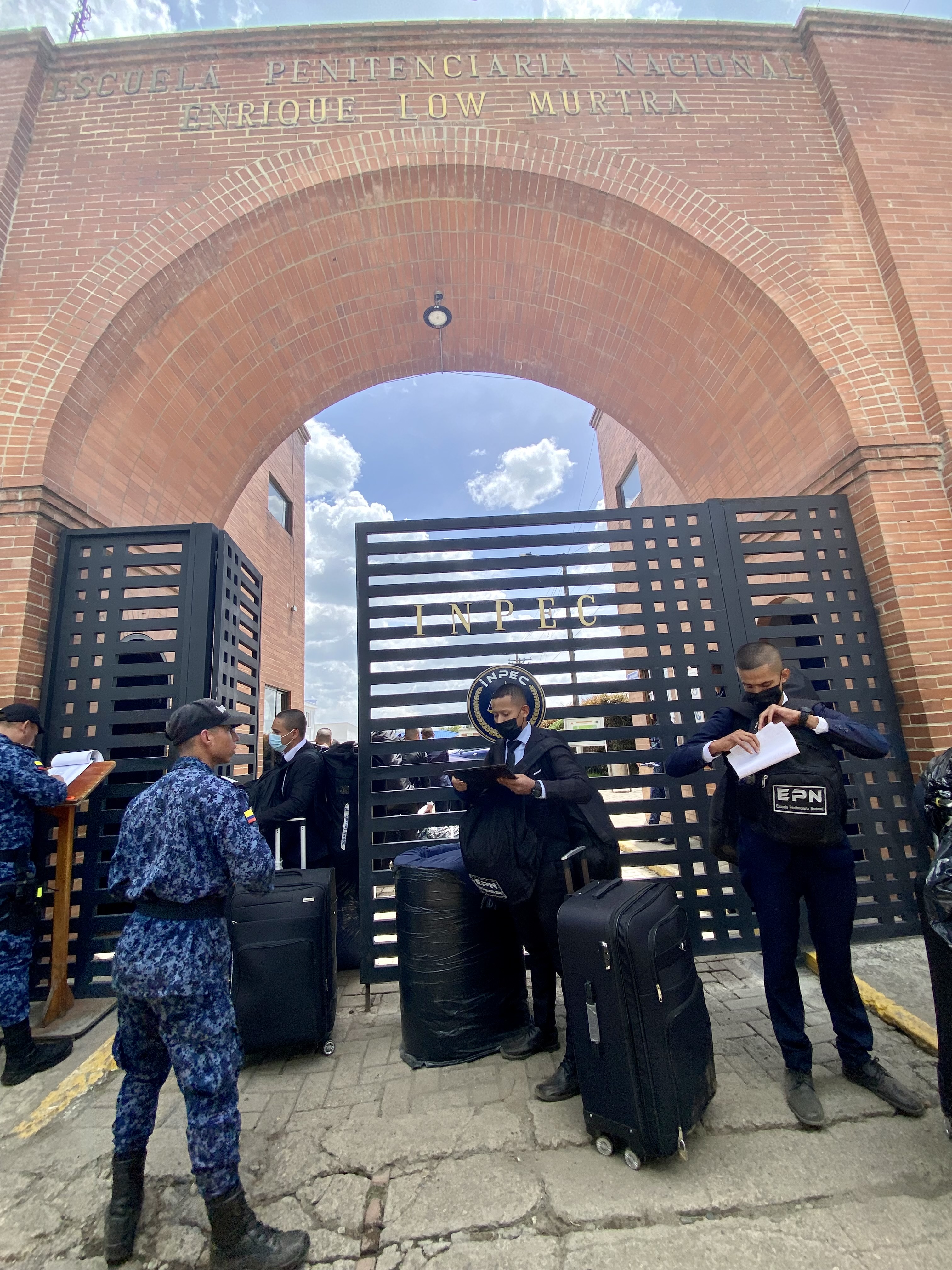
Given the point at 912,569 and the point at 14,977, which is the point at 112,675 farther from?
the point at 912,569

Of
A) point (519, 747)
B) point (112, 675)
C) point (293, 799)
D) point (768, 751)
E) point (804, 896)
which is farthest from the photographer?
point (112, 675)

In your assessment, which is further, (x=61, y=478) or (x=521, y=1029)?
(x=61, y=478)

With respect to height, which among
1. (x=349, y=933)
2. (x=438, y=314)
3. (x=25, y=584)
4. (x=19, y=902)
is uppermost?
(x=438, y=314)

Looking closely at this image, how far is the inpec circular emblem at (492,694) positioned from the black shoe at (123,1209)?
261 centimetres

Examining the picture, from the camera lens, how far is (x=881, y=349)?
5.48 m

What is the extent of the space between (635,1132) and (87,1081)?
120 inches

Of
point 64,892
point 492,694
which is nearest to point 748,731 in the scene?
point 492,694

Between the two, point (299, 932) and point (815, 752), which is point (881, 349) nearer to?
point (815, 752)

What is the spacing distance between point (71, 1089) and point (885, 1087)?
416cm

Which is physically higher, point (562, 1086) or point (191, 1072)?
point (191, 1072)

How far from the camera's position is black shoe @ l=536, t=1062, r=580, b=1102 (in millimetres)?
2781

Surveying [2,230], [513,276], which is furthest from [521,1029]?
[2,230]

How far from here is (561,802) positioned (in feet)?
10.4

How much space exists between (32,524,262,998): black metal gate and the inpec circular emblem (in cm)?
184
